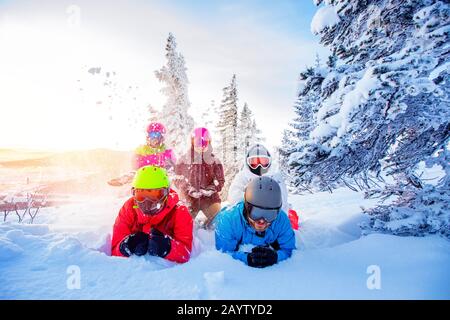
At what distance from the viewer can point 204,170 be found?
7.21m

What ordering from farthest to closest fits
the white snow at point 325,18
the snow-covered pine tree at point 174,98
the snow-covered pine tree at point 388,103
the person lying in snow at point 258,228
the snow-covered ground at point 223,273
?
the snow-covered pine tree at point 174,98 → the white snow at point 325,18 → the person lying in snow at point 258,228 → the snow-covered pine tree at point 388,103 → the snow-covered ground at point 223,273

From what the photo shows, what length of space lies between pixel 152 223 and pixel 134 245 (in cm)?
66

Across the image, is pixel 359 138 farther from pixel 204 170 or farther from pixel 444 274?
pixel 204 170

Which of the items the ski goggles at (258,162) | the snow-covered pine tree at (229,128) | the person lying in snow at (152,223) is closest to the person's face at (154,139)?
the ski goggles at (258,162)

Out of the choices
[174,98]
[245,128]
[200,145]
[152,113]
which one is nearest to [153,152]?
[200,145]

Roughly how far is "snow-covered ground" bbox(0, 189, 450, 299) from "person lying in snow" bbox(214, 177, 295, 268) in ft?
0.51

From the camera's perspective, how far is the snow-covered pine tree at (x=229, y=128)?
27.4 m

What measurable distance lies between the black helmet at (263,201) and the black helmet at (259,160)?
217 cm

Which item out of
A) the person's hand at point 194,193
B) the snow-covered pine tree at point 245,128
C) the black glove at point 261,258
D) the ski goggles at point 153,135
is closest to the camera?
the black glove at point 261,258

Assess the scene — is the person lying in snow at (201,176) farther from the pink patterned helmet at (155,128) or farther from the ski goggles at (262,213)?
Result: the ski goggles at (262,213)

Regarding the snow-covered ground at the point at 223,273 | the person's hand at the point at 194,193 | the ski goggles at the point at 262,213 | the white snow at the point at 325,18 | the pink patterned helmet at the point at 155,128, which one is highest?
the white snow at the point at 325,18

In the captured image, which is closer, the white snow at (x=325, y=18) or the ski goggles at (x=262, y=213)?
the ski goggles at (x=262, y=213)

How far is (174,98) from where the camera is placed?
18297mm

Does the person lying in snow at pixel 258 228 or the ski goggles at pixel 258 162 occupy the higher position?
the ski goggles at pixel 258 162
